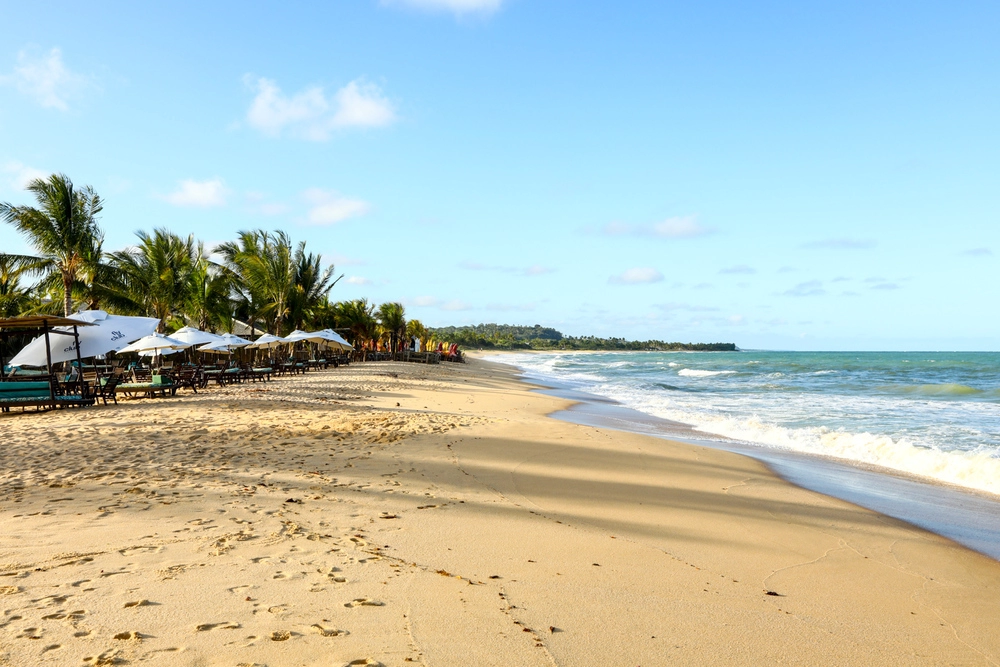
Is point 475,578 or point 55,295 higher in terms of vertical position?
A: point 55,295

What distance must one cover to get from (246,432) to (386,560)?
556 cm

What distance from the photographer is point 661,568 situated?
4.08 meters

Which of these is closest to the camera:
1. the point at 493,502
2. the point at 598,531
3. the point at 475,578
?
the point at 475,578

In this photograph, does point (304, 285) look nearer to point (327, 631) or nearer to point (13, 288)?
point (13, 288)

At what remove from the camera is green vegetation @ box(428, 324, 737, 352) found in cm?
10419

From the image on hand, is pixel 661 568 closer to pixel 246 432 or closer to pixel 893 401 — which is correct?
pixel 246 432

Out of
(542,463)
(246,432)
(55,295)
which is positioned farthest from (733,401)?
(55,295)

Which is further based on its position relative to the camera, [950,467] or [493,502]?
[950,467]

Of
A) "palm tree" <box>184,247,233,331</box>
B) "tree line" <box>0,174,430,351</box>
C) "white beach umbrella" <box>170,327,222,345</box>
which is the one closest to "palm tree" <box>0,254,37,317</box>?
"tree line" <box>0,174,430,351</box>

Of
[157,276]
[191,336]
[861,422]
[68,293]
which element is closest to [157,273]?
[157,276]

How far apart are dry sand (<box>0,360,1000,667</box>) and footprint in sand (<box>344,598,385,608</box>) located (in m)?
0.02

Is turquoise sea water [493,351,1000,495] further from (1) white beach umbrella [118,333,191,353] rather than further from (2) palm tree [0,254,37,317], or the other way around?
Answer: (2) palm tree [0,254,37,317]

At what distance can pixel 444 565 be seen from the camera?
12.5 ft

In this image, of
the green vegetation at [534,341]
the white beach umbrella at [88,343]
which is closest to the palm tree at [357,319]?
the white beach umbrella at [88,343]
